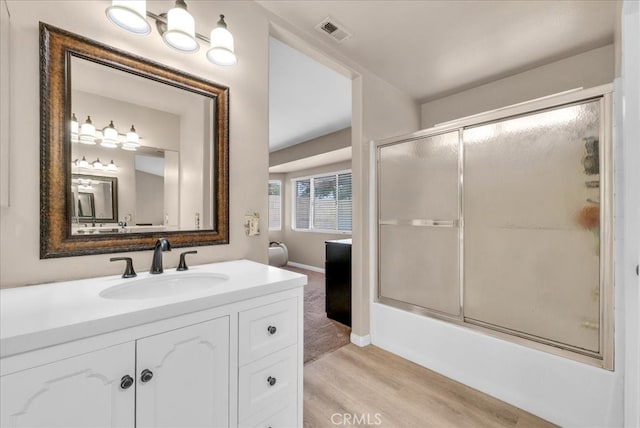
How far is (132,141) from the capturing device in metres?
1.34

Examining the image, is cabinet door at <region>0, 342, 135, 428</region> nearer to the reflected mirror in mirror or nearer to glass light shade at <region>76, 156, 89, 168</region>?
the reflected mirror in mirror

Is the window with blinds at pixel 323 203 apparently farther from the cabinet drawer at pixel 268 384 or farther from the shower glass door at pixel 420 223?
the cabinet drawer at pixel 268 384

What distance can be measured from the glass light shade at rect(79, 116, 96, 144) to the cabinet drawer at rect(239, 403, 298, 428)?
1.36 metres

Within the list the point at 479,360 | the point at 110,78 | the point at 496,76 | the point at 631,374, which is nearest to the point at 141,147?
the point at 110,78

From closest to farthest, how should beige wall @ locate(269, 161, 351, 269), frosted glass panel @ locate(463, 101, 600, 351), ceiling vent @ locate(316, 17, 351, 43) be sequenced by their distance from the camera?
1. frosted glass panel @ locate(463, 101, 600, 351)
2. ceiling vent @ locate(316, 17, 351, 43)
3. beige wall @ locate(269, 161, 351, 269)

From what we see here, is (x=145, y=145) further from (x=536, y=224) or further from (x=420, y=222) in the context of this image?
(x=536, y=224)

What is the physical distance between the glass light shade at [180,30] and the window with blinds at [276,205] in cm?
531

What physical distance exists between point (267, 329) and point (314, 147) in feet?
13.2

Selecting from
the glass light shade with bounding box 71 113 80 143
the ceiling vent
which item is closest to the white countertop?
the glass light shade with bounding box 71 113 80 143

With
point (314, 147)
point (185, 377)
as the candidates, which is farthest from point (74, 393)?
point (314, 147)

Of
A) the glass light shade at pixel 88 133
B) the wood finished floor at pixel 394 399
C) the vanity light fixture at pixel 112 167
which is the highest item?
the glass light shade at pixel 88 133

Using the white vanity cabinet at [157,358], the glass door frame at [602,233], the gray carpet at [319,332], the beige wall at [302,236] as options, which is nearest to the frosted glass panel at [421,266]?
the glass door frame at [602,233]

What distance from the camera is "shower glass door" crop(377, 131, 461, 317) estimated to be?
2045 millimetres

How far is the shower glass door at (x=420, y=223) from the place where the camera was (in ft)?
6.71
